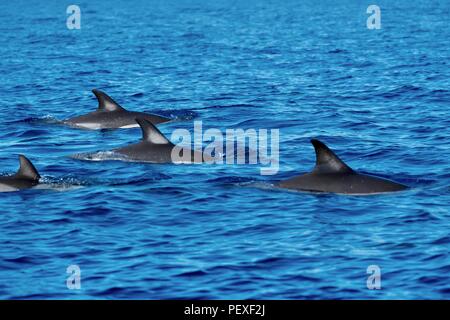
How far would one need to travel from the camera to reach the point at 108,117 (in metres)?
31.3

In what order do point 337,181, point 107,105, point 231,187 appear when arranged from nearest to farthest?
1. point 337,181
2. point 231,187
3. point 107,105

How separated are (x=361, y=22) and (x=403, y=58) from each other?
35.4 m

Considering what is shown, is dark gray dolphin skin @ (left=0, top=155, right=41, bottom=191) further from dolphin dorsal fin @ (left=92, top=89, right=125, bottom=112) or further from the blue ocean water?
dolphin dorsal fin @ (left=92, top=89, right=125, bottom=112)

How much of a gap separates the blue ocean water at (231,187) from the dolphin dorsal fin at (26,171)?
0.46 metres

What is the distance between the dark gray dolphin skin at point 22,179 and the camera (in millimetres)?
22109

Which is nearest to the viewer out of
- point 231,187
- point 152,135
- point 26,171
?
point 26,171

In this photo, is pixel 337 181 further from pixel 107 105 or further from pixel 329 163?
pixel 107 105

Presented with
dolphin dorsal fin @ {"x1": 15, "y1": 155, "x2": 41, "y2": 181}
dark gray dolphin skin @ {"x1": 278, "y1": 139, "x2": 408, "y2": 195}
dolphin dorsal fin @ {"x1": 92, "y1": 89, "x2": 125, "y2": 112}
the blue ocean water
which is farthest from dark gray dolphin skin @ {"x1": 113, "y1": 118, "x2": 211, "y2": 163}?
dolphin dorsal fin @ {"x1": 92, "y1": 89, "x2": 125, "y2": 112}

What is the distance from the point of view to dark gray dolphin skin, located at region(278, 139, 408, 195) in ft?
70.6

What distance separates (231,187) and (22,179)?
4.20 m

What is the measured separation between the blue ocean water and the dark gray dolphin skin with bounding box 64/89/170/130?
598 mm

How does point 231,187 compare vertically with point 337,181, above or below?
below

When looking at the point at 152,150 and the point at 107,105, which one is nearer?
the point at 152,150

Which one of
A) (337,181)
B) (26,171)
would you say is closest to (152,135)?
(26,171)
